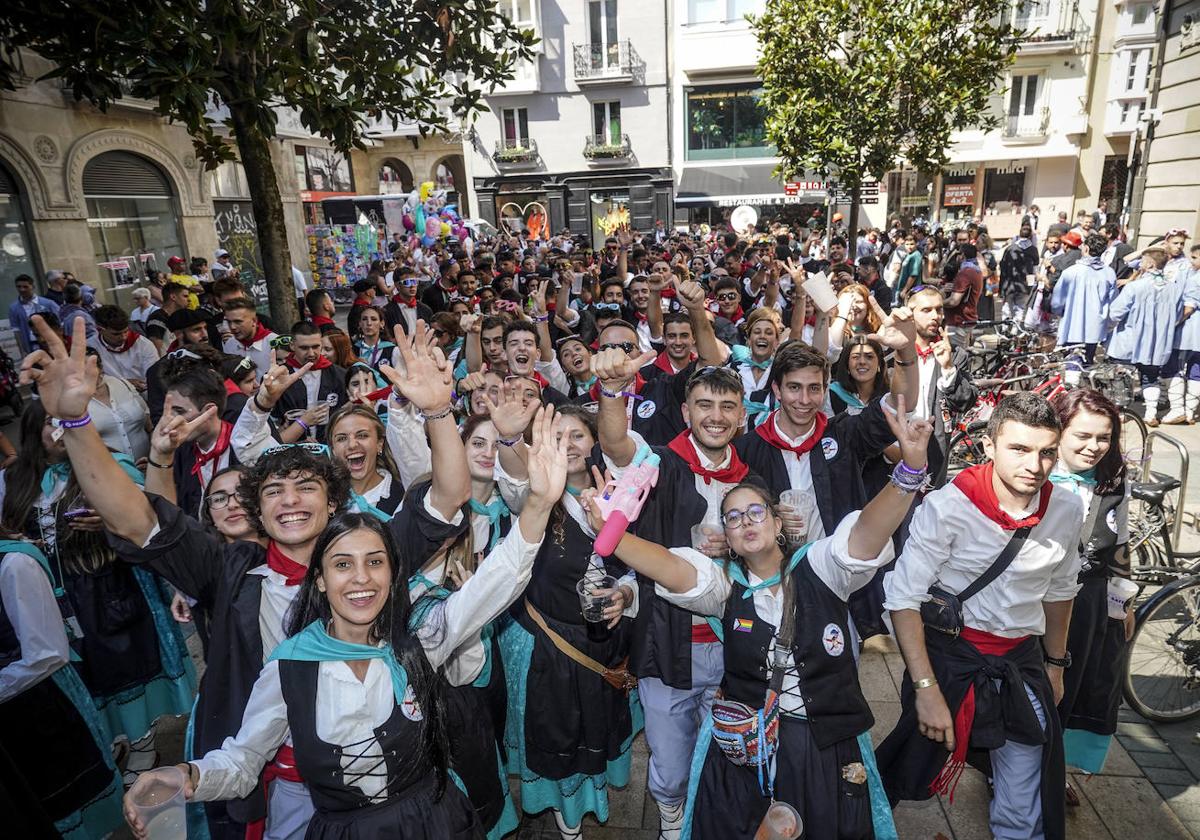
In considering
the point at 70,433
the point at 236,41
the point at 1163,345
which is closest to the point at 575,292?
the point at 236,41

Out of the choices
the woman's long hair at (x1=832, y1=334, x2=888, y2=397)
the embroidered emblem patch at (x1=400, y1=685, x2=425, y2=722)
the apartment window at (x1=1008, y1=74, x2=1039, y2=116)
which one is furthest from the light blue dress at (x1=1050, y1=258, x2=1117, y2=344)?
the apartment window at (x1=1008, y1=74, x2=1039, y2=116)

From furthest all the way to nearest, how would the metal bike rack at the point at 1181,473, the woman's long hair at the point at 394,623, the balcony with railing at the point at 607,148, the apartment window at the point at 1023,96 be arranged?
the balcony with railing at the point at 607,148, the apartment window at the point at 1023,96, the metal bike rack at the point at 1181,473, the woman's long hair at the point at 394,623

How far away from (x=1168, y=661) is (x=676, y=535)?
309 centimetres

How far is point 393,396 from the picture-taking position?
388 cm

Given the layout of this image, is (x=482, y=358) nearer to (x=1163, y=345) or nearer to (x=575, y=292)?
(x=575, y=292)

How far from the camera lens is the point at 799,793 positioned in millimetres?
2500

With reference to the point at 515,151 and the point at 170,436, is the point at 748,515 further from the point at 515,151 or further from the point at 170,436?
the point at 515,151

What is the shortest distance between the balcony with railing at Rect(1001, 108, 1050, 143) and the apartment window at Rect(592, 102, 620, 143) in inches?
582

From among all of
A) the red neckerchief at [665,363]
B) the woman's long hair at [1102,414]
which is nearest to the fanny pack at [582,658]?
the woman's long hair at [1102,414]

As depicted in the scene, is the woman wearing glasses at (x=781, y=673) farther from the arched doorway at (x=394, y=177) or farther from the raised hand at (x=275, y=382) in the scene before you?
the arched doorway at (x=394, y=177)

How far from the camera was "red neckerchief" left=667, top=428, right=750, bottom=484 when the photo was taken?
331 cm

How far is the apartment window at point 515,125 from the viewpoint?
28750 mm

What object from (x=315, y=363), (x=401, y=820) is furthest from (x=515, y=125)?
(x=401, y=820)

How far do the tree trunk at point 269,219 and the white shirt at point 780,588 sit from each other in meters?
6.32
